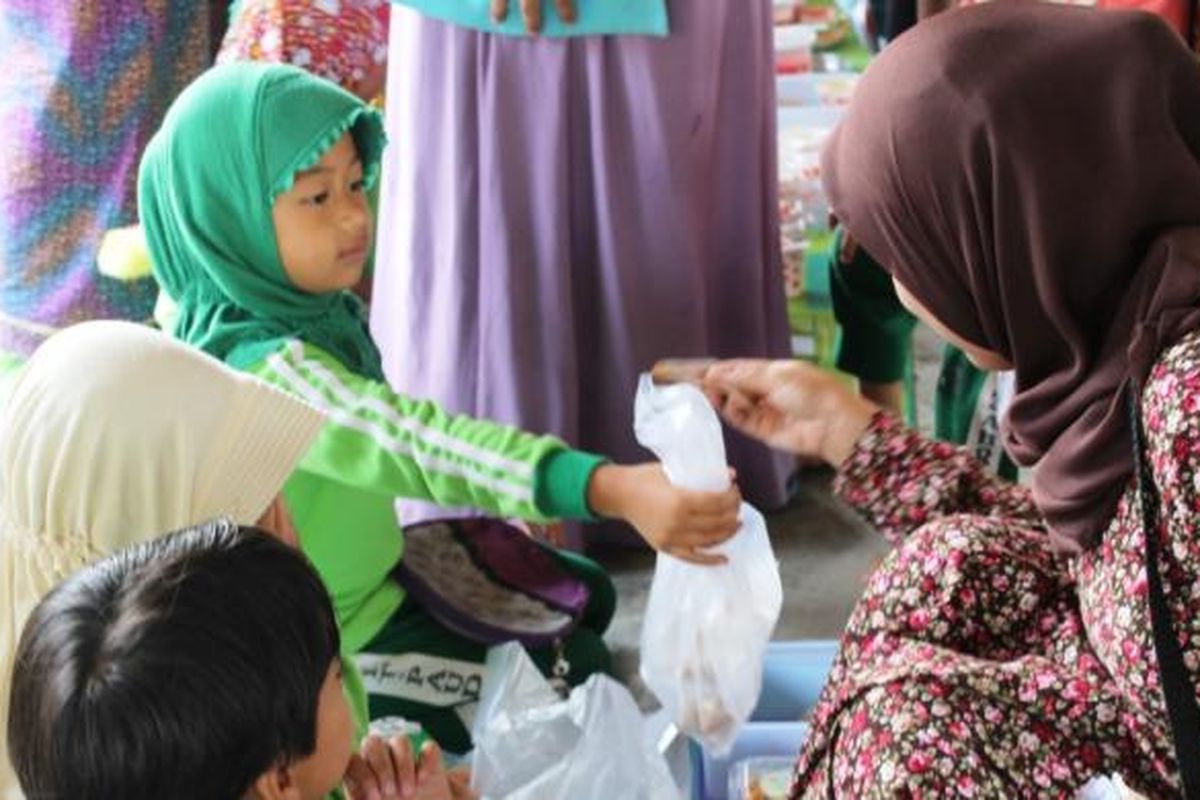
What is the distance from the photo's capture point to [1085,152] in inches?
46.3

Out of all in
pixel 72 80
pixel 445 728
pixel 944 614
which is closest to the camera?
pixel 944 614

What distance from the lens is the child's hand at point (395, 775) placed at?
4.16 feet

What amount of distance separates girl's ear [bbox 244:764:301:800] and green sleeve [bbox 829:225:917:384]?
1.72 m

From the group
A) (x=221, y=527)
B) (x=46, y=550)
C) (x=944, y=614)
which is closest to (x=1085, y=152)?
(x=944, y=614)

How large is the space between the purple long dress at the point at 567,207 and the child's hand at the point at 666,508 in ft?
2.41

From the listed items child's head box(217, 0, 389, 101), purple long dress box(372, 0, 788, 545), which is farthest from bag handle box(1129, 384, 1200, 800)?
child's head box(217, 0, 389, 101)

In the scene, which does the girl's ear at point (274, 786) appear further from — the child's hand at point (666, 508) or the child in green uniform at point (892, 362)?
the child in green uniform at point (892, 362)

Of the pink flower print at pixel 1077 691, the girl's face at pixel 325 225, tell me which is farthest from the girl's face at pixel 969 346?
the girl's face at pixel 325 225

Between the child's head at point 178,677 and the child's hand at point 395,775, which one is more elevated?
the child's head at point 178,677

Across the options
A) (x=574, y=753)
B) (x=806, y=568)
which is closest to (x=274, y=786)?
(x=574, y=753)

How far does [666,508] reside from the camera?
1.56 meters

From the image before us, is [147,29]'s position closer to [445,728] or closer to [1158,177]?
[445,728]

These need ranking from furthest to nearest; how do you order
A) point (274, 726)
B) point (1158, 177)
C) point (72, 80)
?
point (72, 80)
point (1158, 177)
point (274, 726)

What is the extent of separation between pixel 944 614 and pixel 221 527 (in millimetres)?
667
